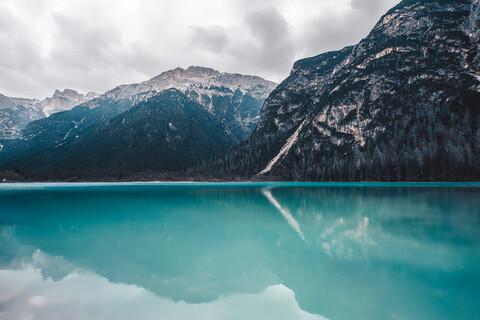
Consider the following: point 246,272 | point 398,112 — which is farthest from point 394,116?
point 246,272

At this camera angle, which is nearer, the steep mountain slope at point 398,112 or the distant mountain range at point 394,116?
the steep mountain slope at point 398,112

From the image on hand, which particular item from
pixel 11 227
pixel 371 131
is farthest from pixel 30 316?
pixel 371 131

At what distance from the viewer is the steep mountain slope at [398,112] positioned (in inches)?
3314

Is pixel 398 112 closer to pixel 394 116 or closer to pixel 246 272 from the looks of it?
pixel 394 116

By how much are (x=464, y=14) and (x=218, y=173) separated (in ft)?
455

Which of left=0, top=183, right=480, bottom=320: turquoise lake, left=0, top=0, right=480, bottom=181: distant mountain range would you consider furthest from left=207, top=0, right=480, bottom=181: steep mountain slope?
left=0, top=183, right=480, bottom=320: turquoise lake

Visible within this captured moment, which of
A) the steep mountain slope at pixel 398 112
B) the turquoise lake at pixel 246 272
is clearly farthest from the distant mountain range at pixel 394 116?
the turquoise lake at pixel 246 272

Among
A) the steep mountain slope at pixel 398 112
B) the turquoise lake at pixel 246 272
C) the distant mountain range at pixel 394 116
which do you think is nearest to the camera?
the turquoise lake at pixel 246 272

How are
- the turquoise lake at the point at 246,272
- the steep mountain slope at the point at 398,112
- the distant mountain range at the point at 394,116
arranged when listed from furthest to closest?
the distant mountain range at the point at 394,116, the steep mountain slope at the point at 398,112, the turquoise lake at the point at 246,272

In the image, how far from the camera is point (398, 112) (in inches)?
4336

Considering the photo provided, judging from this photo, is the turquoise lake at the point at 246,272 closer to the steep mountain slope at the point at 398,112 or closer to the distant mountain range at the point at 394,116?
the steep mountain slope at the point at 398,112

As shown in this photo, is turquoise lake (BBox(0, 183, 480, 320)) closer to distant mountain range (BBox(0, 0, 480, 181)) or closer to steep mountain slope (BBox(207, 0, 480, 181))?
steep mountain slope (BBox(207, 0, 480, 181))

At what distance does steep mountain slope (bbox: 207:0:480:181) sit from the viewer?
84.2m

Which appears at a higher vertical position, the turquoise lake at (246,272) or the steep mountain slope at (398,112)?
the steep mountain slope at (398,112)
